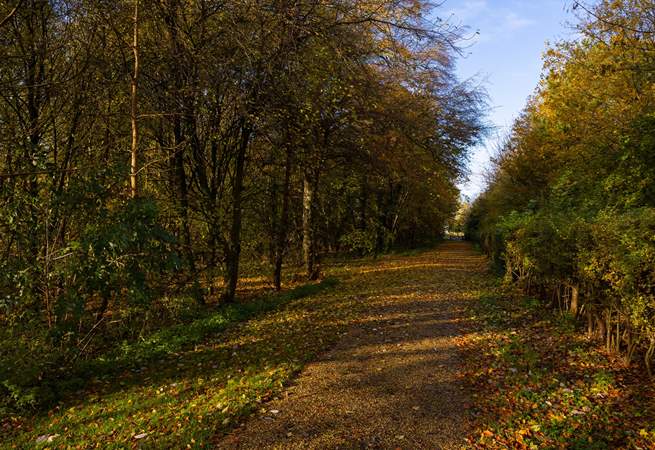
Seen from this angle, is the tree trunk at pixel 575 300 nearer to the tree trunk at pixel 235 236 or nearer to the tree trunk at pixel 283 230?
the tree trunk at pixel 235 236

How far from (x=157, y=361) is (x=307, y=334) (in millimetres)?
2698

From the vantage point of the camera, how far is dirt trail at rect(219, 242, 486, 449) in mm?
4074

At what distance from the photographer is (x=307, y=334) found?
783 centimetres

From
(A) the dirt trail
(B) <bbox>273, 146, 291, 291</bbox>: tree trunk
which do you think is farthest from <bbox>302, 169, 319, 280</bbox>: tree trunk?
(A) the dirt trail

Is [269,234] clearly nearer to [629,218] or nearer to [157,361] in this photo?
[157,361]

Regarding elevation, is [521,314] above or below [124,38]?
below

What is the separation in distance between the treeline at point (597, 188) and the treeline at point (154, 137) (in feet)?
14.3

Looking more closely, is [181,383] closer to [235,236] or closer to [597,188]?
[235,236]

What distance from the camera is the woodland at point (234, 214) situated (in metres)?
5.00

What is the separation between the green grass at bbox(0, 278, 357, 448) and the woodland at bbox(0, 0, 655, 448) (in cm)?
4

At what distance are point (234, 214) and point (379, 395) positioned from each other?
674 centimetres

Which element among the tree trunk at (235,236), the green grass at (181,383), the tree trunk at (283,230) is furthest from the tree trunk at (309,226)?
the green grass at (181,383)

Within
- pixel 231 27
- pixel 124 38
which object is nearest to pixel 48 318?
pixel 124 38

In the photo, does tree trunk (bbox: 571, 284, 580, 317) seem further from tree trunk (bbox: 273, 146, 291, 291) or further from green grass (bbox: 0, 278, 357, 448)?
tree trunk (bbox: 273, 146, 291, 291)
